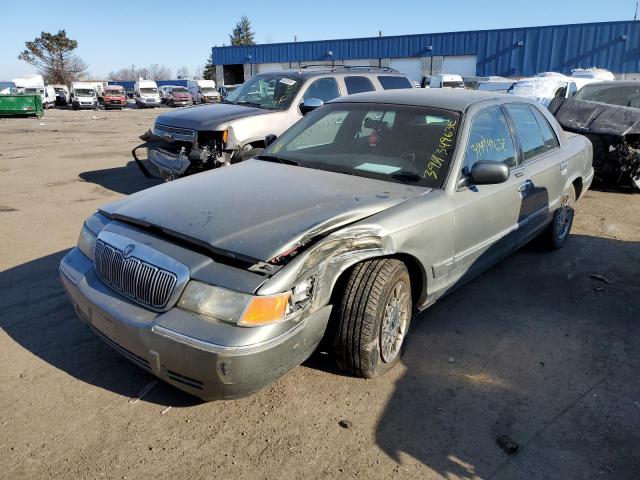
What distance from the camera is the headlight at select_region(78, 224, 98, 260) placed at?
302 centimetres

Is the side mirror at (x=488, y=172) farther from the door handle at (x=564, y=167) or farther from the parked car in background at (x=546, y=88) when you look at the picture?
the parked car in background at (x=546, y=88)

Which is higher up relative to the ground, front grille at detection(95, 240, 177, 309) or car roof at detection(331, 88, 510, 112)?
car roof at detection(331, 88, 510, 112)

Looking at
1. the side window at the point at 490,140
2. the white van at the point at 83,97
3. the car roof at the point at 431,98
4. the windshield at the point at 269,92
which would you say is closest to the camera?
the side window at the point at 490,140

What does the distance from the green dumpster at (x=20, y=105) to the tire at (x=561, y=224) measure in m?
30.2

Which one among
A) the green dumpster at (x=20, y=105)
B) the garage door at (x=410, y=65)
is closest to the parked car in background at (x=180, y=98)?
the green dumpster at (x=20, y=105)

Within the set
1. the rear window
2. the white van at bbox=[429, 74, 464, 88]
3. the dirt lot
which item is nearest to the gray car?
the dirt lot

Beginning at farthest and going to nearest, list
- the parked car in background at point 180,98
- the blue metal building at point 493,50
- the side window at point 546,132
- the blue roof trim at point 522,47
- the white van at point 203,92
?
the parked car in background at point 180,98 < the white van at point 203,92 < the blue metal building at point 493,50 < the blue roof trim at point 522,47 < the side window at point 546,132

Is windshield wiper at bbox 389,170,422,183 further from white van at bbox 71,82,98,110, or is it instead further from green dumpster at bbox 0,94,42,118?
white van at bbox 71,82,98,110

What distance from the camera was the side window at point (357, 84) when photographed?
26.6 ft

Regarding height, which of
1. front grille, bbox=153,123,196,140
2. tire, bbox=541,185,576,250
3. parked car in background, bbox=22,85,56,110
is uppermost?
parked car in background, bbox=22,85,56,110

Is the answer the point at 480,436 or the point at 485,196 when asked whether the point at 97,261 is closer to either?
the point at 480,436

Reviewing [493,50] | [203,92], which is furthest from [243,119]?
[203,92]

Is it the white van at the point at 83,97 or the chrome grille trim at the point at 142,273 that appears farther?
the white van at the point at 83,97

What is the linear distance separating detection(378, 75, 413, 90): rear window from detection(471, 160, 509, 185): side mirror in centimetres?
548
